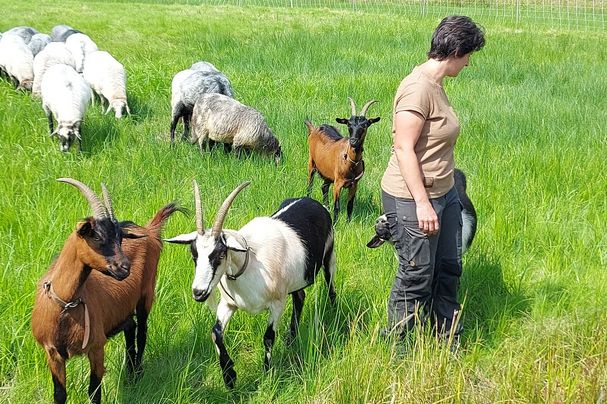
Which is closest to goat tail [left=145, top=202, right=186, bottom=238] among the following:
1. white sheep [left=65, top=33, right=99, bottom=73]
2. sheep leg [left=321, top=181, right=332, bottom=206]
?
sheep leg [left=321, top=181, right=332, bottom=206]

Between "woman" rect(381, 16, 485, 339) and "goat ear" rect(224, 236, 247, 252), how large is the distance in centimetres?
94

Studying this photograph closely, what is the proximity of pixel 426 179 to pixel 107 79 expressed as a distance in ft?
27.1

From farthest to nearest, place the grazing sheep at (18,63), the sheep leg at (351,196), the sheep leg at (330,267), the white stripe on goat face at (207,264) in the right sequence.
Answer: the grazing sheep at (18,63)
the sheep leg at (351,196)
the sheep leg at (330,267)
the white stripe on goat face at (207,264)

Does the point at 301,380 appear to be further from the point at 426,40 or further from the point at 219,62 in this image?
the point at 426,40

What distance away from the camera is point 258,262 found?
398cm

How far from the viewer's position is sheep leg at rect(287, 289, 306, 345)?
4.46 metres

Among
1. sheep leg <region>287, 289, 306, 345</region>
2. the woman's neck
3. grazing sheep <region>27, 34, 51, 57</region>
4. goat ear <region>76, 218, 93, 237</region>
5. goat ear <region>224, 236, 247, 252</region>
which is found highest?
the woman's neck

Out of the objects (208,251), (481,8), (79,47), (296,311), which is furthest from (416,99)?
(481,8)

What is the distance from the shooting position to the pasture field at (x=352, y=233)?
371cm

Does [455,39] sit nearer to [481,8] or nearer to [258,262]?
[258,262]

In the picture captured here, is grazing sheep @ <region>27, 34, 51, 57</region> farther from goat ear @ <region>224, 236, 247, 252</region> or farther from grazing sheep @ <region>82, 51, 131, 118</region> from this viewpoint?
goat ear @ <region>224, 236, 247, 252</region>

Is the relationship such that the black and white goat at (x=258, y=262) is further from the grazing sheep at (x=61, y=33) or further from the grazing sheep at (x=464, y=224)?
the grazing sheep at (x=61, y=33)

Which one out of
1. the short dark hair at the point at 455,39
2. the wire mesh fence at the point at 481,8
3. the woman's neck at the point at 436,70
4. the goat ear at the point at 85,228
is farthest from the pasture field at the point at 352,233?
the wire mesh fence at the point at 481,8

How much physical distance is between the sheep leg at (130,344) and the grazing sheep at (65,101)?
4555mm
